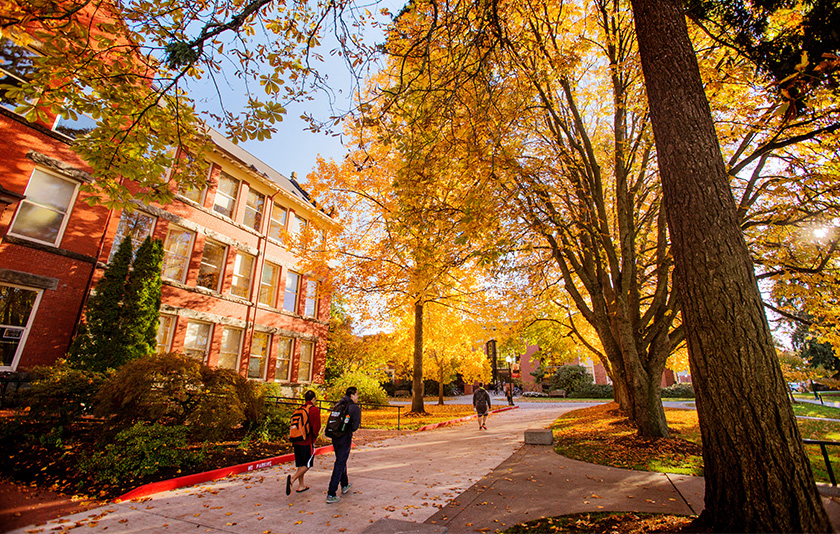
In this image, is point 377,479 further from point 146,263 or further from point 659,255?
point 146,263

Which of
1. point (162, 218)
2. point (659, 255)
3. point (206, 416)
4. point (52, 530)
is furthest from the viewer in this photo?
point (162, 218)

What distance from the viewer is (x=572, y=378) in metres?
38.7

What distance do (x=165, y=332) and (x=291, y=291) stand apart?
773 centimetres

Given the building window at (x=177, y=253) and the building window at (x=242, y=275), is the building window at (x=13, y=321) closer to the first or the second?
the building window at (x=177, y=253)

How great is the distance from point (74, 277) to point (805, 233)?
23.1 meters

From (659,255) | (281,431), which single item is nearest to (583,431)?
(659,255)

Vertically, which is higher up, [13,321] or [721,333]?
[13,321]

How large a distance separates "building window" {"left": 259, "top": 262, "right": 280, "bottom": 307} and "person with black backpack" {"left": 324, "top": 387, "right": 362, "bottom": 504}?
604 inches

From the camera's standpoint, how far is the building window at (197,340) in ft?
51.5

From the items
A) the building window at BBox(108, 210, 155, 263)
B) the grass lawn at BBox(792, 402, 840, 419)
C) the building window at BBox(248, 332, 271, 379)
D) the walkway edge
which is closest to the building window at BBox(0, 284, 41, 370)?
the building window at BBox(108, 210, 155, 263)

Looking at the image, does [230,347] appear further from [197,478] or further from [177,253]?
[197,478]

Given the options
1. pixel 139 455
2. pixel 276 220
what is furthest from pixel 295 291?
pixel 139 455

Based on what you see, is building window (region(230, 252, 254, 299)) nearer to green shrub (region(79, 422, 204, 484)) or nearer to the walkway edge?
green shrub (region(79, 422, 204, 484))

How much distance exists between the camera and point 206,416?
7.90 meters
